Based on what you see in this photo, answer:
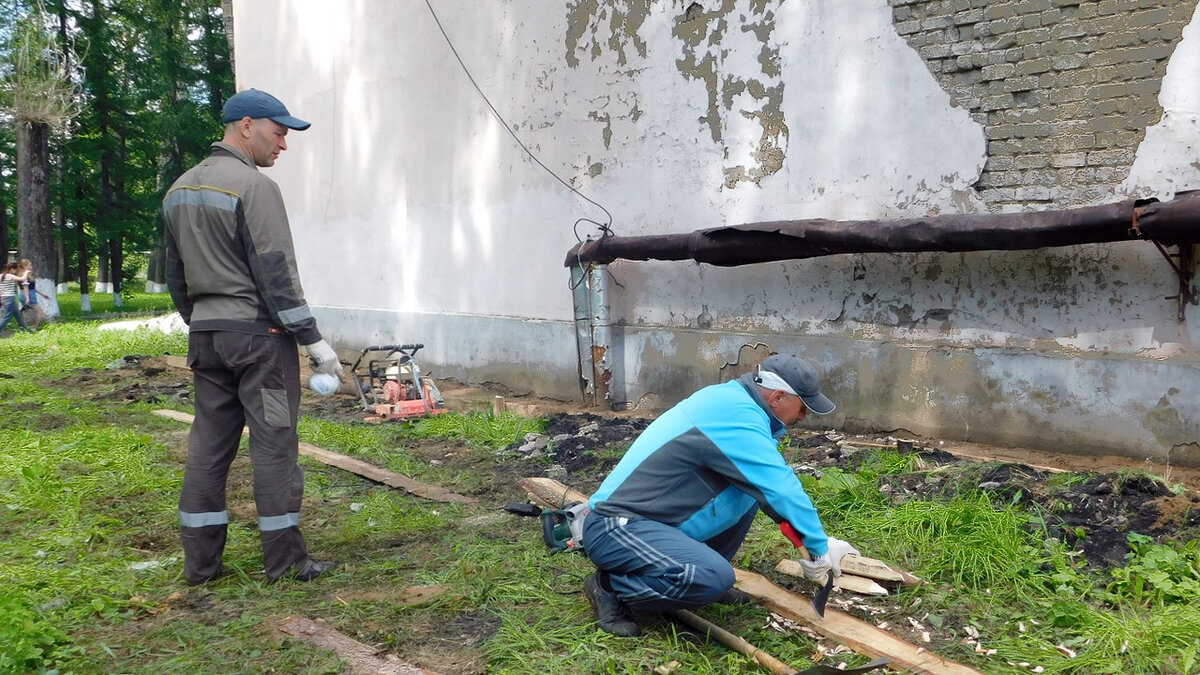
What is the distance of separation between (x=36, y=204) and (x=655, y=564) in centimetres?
2264

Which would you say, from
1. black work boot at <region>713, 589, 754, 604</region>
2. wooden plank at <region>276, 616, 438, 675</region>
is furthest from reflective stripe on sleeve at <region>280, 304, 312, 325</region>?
black work boot at <region>713, 589, 754, 604</region>

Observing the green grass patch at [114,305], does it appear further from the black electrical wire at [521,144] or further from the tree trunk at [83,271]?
the black electrical wire at [521,144]

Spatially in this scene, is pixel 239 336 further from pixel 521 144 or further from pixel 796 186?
pixel 521 144

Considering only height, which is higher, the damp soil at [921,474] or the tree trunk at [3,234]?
the tree trunk at [3,234]

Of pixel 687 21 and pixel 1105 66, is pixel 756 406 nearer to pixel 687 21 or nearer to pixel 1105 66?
pixel 1105 66

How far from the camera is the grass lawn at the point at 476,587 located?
3361 mm

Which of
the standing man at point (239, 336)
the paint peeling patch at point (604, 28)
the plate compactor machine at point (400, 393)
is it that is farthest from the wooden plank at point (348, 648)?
the paint peeling patch at point (604, 28)

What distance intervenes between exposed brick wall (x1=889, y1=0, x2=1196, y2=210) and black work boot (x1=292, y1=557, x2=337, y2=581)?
190 inches

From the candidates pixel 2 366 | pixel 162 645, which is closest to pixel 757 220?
pixel 162 645

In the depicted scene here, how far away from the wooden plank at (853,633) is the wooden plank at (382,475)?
7.73ft

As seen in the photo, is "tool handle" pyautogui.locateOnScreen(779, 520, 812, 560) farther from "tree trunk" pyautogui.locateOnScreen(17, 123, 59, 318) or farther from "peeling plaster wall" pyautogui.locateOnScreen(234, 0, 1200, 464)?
"tree trunk" pyautogui.locateOnScreen(17, 123, 59, 318)

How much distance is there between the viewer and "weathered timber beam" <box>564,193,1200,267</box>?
4988 millimetres

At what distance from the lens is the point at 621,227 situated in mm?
8422

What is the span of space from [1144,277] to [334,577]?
4.95m
